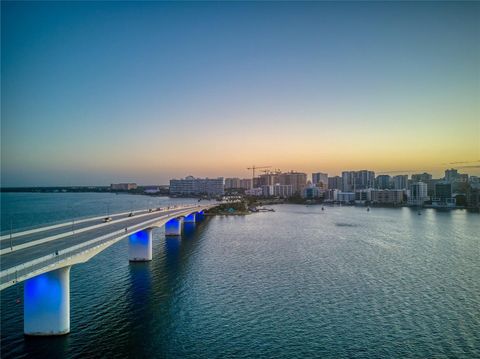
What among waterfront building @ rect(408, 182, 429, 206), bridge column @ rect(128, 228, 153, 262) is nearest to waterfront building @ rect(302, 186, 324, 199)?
waterfront building @ rect(408, 182, 429, 206)

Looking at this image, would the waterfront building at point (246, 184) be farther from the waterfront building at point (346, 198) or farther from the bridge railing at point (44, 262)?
the bridge railing at point (44, 262)

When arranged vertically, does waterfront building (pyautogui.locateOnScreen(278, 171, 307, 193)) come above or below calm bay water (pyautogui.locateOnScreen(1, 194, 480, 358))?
above

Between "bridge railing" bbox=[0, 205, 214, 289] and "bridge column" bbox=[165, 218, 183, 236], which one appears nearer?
"bridge railing" bbox=[0, 205, 214, 289]

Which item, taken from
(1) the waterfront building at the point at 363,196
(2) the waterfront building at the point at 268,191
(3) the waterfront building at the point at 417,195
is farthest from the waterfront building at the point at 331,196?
(2) the waterfront building at the point at 268,191

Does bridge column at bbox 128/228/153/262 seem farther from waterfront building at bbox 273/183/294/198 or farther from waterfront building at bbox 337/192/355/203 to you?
waterfront building at bbox 273/183/294/198

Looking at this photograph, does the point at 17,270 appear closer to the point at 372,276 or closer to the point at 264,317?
the point at 264,317

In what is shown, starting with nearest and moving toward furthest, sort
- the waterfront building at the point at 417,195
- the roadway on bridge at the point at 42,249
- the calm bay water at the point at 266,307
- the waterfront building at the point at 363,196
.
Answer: the roadway on bridge at the point at 42,249 < the calm bay water at the point at 266,307 < the waterfront building at the point at 417,195 < the waterfront building at the point at 363,196
